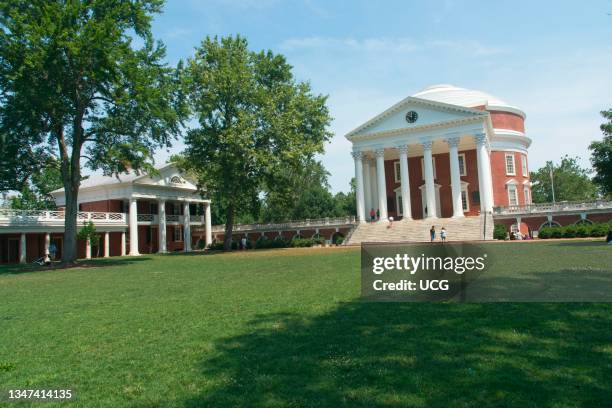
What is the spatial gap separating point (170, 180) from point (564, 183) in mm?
62978

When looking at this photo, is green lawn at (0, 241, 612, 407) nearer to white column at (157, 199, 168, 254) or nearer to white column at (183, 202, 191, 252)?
white column at (157, 199, 168, 254)

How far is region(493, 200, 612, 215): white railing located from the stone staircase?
162cm

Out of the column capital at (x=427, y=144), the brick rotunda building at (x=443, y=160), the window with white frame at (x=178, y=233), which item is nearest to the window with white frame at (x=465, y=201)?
the brick rotunda building at (x=443, y=160)

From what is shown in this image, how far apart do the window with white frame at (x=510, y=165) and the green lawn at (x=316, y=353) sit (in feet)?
154

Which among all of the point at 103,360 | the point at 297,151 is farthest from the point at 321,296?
the point at 297,151

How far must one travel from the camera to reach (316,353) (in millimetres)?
6203

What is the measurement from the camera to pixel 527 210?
1597 inches

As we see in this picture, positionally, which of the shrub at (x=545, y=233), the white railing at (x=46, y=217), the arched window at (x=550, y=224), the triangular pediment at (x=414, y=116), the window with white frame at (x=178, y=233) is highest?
the triangular pediment at (x=414, y=116)

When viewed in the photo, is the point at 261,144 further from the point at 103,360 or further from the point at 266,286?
the point at 103,360

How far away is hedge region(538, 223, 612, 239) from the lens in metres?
32.6

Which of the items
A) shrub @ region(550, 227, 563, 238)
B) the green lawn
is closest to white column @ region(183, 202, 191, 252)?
shrub @ region(550, 227, 563, 238)

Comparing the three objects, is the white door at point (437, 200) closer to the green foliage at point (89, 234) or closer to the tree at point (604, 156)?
the tree at point (604, 156)

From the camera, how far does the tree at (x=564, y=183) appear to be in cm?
7594

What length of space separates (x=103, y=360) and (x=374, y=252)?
4.37m
